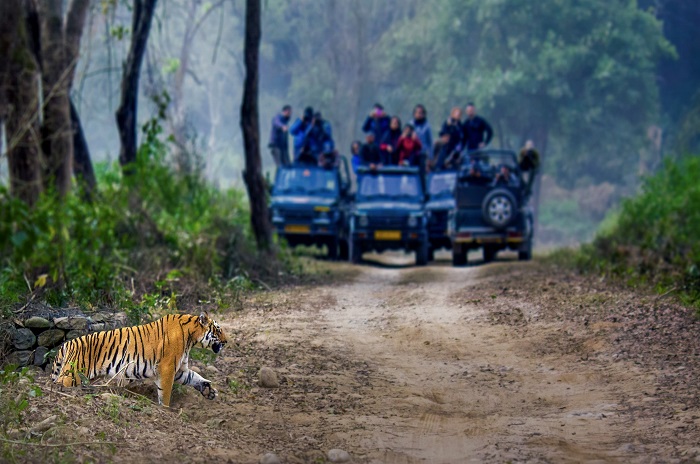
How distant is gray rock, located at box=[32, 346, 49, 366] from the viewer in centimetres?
838

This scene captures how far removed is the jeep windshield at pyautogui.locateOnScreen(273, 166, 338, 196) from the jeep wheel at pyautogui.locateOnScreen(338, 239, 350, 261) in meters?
1.13

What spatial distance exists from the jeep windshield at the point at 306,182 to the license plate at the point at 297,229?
2.89 ft

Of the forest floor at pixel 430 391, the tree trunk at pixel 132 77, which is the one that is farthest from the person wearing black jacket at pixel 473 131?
the forest floor at pixel 430 391

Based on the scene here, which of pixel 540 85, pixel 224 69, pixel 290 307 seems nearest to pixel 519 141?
pixel 540 85

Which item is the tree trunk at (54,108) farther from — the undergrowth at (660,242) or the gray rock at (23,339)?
the undergrowth at (660,242)

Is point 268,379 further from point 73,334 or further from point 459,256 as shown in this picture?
point 459,256

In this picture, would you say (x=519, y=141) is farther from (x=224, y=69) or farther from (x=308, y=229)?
(x=308, y=229)

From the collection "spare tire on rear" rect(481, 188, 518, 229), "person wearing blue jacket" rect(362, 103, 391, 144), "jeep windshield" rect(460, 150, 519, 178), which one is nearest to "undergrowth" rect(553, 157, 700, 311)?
"spare tire on rear" rect(481, 188, 518, 229)

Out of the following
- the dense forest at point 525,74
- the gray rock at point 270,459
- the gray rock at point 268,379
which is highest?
the dense forest at point 525,74

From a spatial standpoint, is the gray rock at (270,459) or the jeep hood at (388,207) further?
the jeep hood at (388,207)

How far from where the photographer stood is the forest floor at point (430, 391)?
24.1 ft

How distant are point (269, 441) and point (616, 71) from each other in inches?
1417

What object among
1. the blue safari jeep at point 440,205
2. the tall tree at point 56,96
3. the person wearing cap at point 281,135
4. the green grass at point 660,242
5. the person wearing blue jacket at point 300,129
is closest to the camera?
the green grass at point 660,242

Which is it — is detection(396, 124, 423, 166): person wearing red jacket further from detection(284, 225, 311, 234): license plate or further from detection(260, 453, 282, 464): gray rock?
detection(260, 453, 282, 464): gray rock
